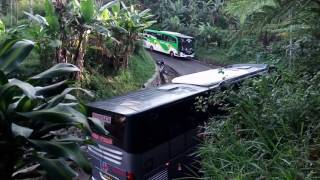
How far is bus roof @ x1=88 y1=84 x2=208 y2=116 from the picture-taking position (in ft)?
18.1

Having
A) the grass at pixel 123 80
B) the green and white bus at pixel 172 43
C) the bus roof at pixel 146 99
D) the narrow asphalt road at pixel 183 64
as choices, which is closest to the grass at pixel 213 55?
the narrow asphalt road at pixel 183 64

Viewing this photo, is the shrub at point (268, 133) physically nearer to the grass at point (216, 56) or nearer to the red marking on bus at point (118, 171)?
the red marking on bus at point (118, 171)

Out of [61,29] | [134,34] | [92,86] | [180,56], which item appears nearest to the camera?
[61,29]

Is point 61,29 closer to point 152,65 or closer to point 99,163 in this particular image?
point 99,163

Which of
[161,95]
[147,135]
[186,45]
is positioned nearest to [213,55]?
[186,45]

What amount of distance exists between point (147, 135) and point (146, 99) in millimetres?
822

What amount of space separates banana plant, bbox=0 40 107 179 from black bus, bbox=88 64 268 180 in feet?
10.5

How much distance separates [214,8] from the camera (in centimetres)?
3083

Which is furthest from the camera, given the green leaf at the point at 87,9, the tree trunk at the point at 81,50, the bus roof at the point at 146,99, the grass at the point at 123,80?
the grass at the point at 123,80

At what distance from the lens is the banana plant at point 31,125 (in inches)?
65.0

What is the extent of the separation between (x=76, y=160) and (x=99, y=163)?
175 inches

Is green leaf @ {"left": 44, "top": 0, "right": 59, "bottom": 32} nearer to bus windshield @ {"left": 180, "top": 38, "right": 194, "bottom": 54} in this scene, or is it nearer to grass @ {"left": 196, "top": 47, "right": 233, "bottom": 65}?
bus windshield @ {"left": 180, "top": 38, "right": 194, "bottom": 54}

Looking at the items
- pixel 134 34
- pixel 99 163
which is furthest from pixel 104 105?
pixel 134 34

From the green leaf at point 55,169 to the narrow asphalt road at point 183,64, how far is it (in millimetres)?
18644
